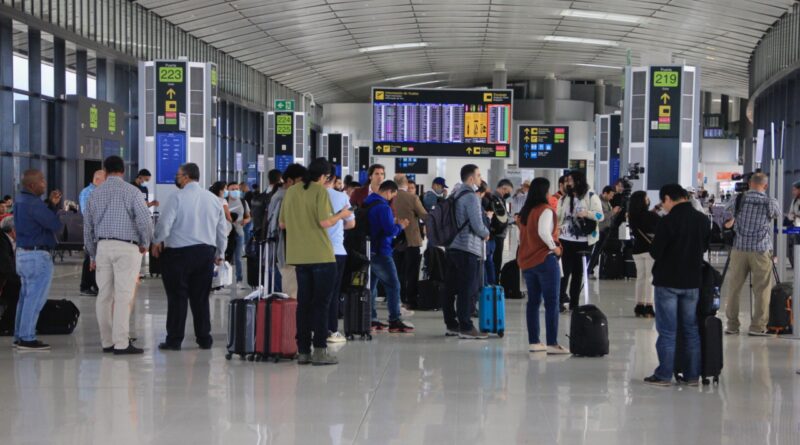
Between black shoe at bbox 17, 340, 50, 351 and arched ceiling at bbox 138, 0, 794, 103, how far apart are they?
22.5 meters

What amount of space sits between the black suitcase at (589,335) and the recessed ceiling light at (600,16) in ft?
94.1

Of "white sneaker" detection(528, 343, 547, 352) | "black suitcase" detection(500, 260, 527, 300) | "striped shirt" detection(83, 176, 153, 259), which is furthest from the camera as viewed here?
"black suitcase" detection(500, 260, 527, 300)

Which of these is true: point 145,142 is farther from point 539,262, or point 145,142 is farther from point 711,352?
point 711,352

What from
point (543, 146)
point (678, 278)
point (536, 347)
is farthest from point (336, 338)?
point (543, 146)

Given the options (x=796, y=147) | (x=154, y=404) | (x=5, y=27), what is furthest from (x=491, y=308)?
(x=796, y=147)

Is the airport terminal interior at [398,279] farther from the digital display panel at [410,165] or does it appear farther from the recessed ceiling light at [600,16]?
the digital display panel at [410,165]

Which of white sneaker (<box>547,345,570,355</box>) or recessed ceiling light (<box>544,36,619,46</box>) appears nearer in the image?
white sneaker (<box>547,345,570,355</box>)

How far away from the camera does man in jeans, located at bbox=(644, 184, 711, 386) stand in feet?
26.3

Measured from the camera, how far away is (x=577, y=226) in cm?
1291

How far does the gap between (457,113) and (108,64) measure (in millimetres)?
11310

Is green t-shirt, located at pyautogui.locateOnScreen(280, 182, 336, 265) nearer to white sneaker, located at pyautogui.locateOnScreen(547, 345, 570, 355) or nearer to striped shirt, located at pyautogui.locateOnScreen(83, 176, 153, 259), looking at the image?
striped shirt, located at pyautogui.locateOnScreen(83, 176, 153, 259)

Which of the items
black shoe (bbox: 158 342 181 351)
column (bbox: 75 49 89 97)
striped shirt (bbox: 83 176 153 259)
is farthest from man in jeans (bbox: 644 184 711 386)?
column (bbox: 75 49 89 97)

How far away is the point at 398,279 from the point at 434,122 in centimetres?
1138

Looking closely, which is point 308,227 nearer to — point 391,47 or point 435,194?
point 435,194
